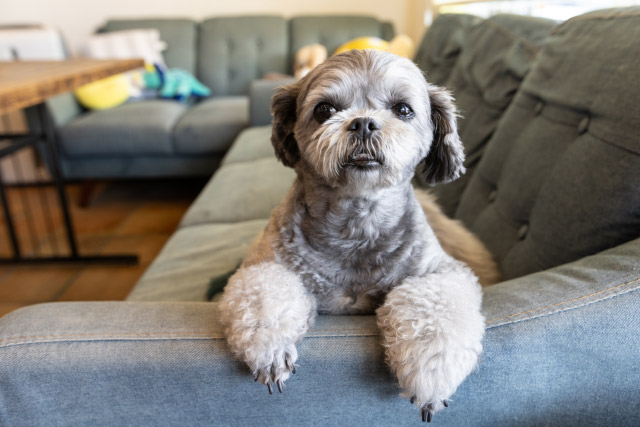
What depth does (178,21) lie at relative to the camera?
453cm

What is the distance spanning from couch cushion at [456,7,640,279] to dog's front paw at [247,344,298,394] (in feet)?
2.18

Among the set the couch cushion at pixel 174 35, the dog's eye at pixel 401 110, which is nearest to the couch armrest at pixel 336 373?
the dog's eye at pixel 401 110

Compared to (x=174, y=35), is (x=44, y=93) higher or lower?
higher

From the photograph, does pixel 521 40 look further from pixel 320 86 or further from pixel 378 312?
pixel 378 312

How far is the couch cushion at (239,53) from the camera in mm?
4395

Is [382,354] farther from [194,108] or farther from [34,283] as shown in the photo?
[194,108]

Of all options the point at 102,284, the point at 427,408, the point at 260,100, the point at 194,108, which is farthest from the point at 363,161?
the point at 194,108

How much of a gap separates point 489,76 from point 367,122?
3.55 feet

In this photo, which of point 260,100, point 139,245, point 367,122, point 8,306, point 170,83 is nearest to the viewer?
point 367,122

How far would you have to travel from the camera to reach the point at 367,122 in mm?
953

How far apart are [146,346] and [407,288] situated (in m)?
0.49

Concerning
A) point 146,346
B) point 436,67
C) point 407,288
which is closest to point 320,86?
point 407,288

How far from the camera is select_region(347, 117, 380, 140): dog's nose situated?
3.12 ft

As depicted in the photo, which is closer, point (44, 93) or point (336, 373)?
point (336, 373)
